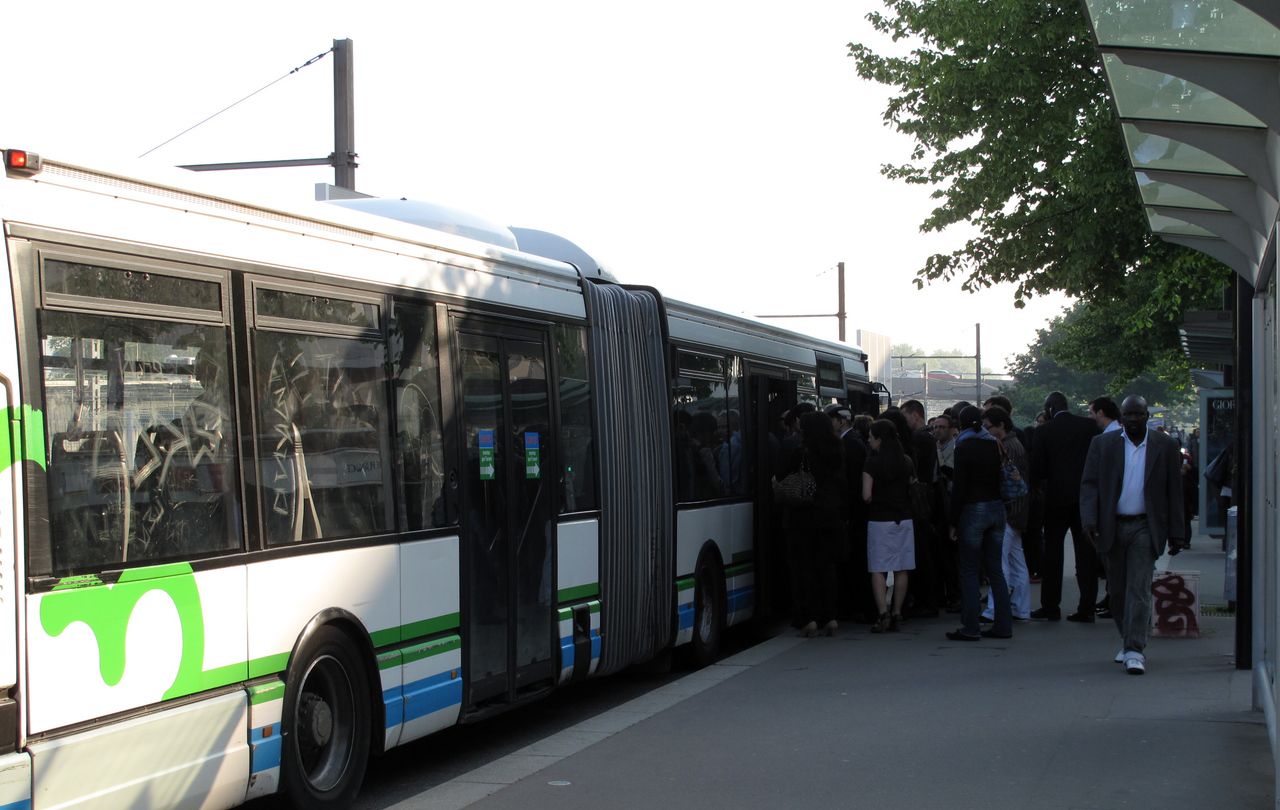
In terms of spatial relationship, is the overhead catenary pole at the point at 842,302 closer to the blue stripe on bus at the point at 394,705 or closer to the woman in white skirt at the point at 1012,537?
the woman in white skirt at the point at 1012,537

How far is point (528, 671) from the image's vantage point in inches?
341

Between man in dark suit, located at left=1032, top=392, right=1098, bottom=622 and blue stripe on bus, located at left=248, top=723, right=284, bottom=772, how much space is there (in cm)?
880

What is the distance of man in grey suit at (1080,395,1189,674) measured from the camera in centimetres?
997

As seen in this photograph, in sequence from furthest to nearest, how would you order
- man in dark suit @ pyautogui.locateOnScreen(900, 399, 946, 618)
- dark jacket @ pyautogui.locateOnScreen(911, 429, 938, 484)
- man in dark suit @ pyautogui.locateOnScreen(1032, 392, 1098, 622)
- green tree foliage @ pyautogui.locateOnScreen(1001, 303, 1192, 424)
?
green tree foliage @ pyautogui.locateOnScreen(1001, 303, 1192, 424) < dark jacket @ pyautogui.locateOnScreen(911, 429, 938, 484) < man in dark suit @ pyautogui.locateOnScreen(900, 399, 946, 618) < man in dark suit @ pyautogui.locateOnScreen(1032, 392, 1098, 622)

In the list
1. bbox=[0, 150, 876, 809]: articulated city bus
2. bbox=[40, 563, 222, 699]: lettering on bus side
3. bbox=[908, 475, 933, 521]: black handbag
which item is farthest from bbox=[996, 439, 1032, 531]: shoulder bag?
bbox=[40, 563, 222, 699]: lettering on bus side

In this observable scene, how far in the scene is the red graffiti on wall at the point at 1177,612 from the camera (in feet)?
40.8

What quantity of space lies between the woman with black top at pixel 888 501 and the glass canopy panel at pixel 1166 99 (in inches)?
211

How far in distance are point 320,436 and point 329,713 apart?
1.25 m

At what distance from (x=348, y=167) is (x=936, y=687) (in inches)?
368

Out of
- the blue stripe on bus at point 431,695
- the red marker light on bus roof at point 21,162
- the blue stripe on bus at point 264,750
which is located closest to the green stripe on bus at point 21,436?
the red marker light on bus roof at point 21,162

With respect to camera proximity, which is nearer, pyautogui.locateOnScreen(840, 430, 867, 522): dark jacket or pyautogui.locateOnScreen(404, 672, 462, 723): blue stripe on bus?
pyautogui.locateOnScreen(404, 672, 462, 723): blue stripe on bus

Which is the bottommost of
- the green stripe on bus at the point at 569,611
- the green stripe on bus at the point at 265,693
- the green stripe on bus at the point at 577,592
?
the green stripe on bus at the point at 569,611

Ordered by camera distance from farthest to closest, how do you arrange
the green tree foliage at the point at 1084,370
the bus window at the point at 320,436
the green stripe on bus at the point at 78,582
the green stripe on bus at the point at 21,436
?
the green tree foliage at the point at 1084,370
the bus window at the point at 320,436
the green stripe on bus at the point at 78,582
the green stripe on bus at the point at 21,436

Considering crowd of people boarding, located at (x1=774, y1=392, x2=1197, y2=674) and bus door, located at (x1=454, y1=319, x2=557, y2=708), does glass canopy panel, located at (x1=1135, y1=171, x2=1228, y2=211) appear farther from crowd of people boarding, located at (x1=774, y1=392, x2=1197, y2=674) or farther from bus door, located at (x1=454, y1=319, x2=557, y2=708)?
bus door, located at (x1=454, y1=319, x2=557, y2=708)
